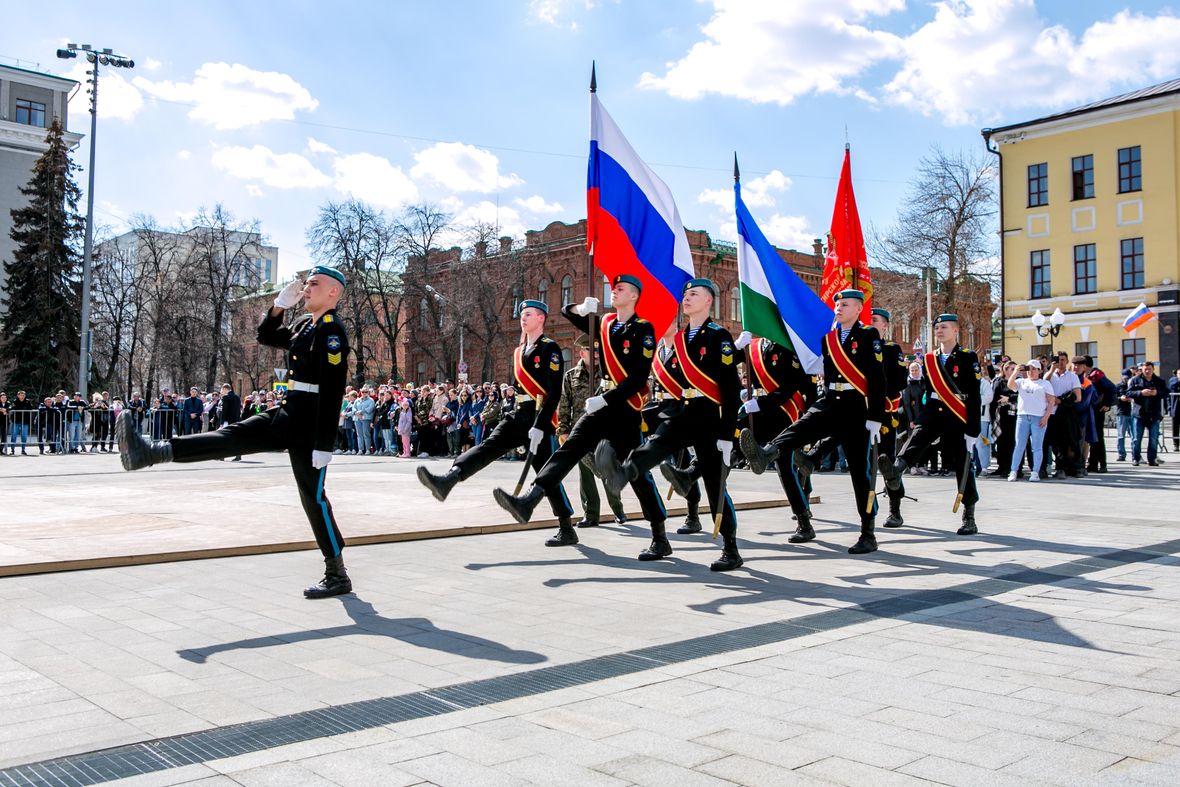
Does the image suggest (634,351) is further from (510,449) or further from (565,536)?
(565,536)

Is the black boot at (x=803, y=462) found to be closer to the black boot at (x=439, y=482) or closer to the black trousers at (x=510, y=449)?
the black trousers at (x=510, y=449)

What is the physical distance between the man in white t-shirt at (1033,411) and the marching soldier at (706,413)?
10851 millimetres

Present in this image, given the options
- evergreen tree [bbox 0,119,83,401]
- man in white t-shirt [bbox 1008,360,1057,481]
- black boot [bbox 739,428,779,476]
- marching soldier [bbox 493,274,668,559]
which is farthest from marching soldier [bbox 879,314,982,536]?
evergreen tree [bbox 0,119,83,401]

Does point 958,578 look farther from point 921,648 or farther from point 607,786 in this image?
point 607,786

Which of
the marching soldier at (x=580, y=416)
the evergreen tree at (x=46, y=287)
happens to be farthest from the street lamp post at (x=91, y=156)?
the marching soldier at (x=580, y=416)

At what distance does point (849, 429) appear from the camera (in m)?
8.77

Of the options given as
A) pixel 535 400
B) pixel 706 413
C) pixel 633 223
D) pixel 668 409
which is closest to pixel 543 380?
pixel 535 400

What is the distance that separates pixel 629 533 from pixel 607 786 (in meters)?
6.65

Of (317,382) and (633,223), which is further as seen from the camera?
(633,223)

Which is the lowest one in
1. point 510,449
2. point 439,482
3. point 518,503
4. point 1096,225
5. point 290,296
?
point 518,503

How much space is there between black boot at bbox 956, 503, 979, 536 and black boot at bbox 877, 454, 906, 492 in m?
0.66

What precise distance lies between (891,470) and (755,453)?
2.22 m

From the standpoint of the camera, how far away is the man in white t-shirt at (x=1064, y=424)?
694 inches

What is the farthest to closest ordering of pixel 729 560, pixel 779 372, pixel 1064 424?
pixel 1064 424 → pixel 779 372 → pixel 729 560
